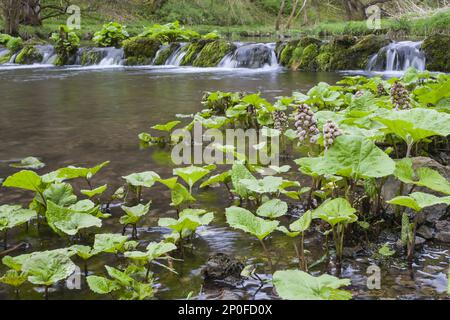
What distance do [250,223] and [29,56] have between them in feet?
52.7

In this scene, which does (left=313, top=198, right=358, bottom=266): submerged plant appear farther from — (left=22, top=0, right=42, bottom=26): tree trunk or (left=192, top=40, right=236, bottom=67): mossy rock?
(left=22, top=0, right=42, bottom=26): tree trunk

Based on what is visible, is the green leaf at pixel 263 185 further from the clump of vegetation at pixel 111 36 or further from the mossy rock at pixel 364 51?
the clump of vegetation at pixel 111 36

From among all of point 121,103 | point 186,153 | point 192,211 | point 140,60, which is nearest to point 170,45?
point 140,60

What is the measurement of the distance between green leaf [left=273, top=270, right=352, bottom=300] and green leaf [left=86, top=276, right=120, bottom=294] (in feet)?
2.11

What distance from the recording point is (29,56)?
16234mm

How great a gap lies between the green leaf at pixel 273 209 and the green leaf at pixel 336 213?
10.3 inches

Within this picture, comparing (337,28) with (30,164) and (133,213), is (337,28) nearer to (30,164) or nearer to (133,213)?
(30,164)

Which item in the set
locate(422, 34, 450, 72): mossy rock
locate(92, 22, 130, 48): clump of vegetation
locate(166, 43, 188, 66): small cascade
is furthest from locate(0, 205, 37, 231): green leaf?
locate(92, 22, 130, 48): clump of vegetation

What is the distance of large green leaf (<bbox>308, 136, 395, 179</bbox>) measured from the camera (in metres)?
2.11

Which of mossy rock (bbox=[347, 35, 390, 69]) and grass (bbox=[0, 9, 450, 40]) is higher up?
grass (bbox=[0, 9, 450, 40])

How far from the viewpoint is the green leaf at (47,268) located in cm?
180

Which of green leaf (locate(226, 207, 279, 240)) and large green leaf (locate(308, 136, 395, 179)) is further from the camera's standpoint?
large green leaf (locate(308, 136, 395, 179))

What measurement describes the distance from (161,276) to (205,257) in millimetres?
264

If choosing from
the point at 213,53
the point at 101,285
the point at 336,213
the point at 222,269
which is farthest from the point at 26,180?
the point at 213,53
